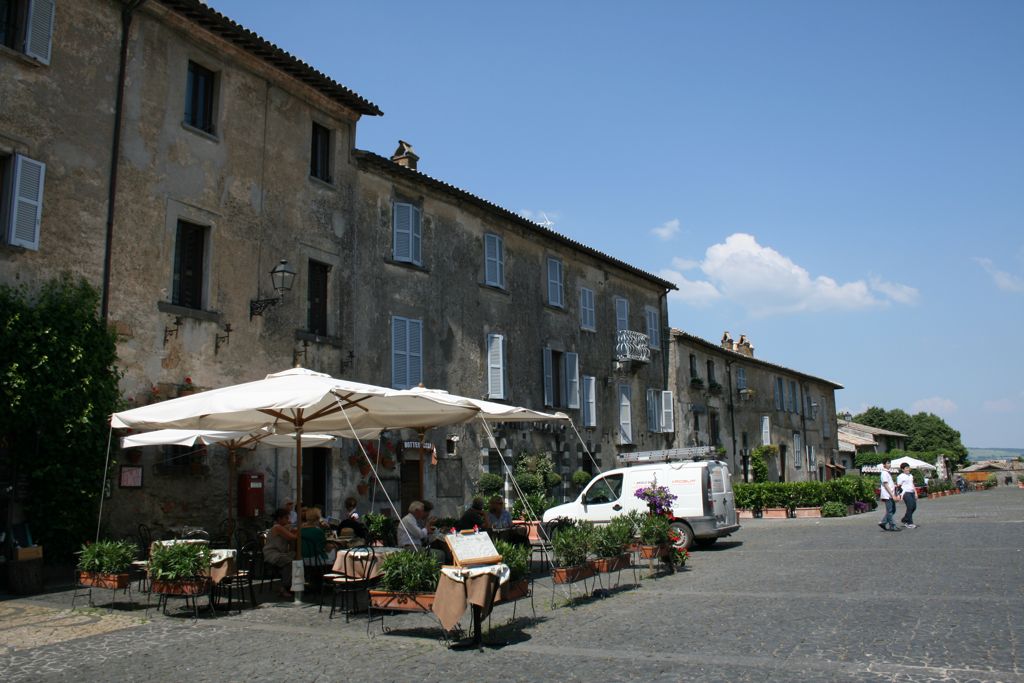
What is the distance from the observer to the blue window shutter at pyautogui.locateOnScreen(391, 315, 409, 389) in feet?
61.1

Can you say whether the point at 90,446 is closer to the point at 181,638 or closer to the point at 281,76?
the point at 181,638

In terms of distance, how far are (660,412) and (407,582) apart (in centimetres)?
2373

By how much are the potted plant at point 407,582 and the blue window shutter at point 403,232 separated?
38.5ft

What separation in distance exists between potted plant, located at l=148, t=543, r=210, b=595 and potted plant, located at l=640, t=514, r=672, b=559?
6.49 m

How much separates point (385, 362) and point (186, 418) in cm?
879

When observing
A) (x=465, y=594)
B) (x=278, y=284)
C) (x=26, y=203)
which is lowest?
(x=465, y=594)

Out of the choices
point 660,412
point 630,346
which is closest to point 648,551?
point 630,346

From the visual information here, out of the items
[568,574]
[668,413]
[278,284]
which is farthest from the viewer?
[668,413]

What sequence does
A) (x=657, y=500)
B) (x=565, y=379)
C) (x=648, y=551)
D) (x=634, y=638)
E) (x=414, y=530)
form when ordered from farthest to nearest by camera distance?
(x=565, y=379) < (x=657, y=500) < (x=648, y=551) < (x=414, y=530) < (x=634, y=638)

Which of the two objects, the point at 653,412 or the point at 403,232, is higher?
the point at 403,232

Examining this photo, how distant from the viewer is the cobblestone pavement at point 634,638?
655 centimetres

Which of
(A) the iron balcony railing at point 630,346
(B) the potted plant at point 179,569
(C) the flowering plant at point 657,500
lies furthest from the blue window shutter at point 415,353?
(A) the iron balcony railing at point 630,346

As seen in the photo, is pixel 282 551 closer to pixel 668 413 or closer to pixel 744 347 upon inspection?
pixel 668 413

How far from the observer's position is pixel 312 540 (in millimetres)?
10617
